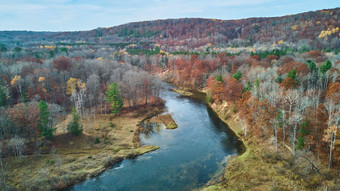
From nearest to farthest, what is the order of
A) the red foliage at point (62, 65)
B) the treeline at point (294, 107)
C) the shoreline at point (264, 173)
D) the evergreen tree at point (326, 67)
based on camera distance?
the shoreline at point (264, 173) < the treeline at point (294, 107) < the evergreen tree at point (326, 67) < the red foliage at point (62, 65)

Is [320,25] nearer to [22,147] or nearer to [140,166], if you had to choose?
[140,166]

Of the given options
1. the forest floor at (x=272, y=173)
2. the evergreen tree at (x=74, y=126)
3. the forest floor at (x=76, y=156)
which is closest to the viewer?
the forest floor at (x=272, y=173)

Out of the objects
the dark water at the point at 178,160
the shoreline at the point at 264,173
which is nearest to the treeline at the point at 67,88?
the dark water at the point at 178,160

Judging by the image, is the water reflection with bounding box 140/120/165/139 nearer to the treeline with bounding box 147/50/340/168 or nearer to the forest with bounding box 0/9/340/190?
the forest with bounding box 0/9/340/190

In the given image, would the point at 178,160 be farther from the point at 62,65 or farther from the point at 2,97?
the point at 62,65

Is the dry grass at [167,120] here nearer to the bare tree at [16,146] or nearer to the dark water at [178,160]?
the dark water at [178,160]

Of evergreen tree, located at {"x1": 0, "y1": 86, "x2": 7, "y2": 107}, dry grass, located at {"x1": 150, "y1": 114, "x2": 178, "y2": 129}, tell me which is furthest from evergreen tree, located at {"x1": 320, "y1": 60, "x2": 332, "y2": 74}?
evergreen tree, located at {"x1": 0, "y1": 86, "x2": 7, "y2": 107}

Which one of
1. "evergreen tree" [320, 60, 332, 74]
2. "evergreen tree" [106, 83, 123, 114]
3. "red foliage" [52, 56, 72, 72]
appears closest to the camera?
"evergreen tree" [320, 60, 332, 74]

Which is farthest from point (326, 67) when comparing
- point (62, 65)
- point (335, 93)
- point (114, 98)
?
point (62, 65)
